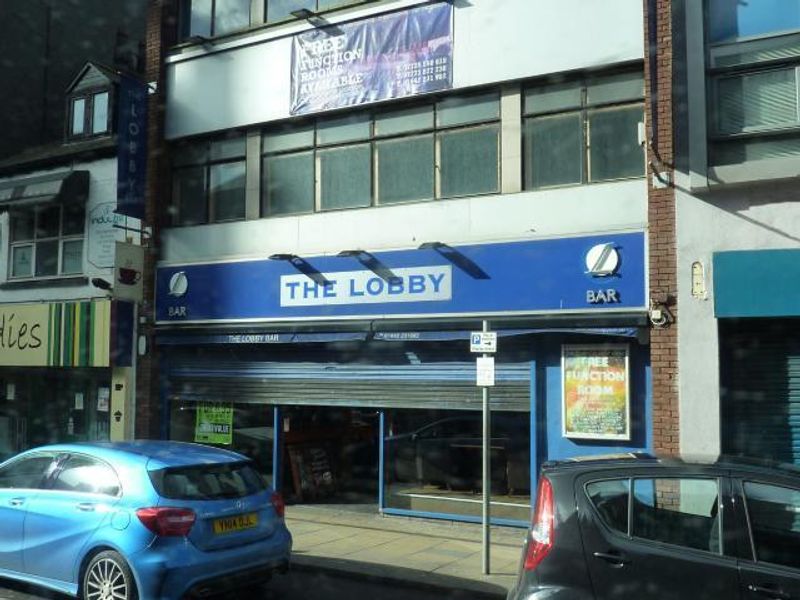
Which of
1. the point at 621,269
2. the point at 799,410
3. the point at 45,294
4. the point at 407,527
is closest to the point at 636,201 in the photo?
the point at 621,269

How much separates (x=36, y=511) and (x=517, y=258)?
6.49 m

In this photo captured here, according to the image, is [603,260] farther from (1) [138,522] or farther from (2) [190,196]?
(2) [190,196]

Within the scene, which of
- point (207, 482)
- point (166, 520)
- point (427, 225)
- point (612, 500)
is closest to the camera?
point (612, 500)

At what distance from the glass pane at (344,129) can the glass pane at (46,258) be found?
6.15m

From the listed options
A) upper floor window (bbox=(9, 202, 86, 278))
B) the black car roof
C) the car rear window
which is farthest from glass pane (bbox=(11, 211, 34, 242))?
the black car roof

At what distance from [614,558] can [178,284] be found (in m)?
10.3

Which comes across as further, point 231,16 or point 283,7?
point 231,16

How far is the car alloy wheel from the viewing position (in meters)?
6.08

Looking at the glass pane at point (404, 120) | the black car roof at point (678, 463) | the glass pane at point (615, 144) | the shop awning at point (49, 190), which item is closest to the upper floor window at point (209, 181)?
the shop awning at point (49, 190)

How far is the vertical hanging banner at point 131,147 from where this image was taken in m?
13.3

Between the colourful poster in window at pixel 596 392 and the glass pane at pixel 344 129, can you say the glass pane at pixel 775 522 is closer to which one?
the colourful poster in window at pixel 596 392

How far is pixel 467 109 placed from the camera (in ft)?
37.2

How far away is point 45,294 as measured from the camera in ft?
49.0

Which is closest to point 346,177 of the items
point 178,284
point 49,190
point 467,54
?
point 467,54
